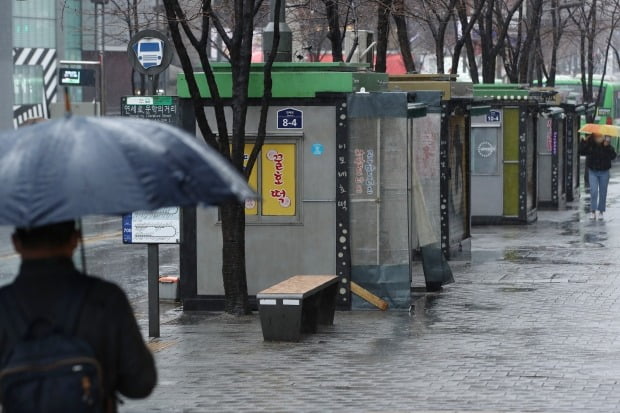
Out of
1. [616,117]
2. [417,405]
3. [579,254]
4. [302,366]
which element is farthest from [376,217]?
[616,117]

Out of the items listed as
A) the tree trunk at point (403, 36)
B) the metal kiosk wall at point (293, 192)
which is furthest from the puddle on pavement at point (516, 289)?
the tree trunk at point (403, 36)

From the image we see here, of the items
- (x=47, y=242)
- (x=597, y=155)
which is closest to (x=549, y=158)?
(x=597, y=155)

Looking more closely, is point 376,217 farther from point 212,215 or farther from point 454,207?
point 454,207

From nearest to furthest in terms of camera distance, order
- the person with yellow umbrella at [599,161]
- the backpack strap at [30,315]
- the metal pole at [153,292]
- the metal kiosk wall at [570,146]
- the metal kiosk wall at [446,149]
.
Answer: the backpack strap at [30,315] < the metal pole at [153,292] < the metal kiosk wall at [446,149] < the person with yellow umbrella at [599,161] < the metal kiosk wall at [570,146]

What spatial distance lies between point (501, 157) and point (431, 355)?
13879 mm

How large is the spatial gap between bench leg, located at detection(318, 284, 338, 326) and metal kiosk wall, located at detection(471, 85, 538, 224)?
12.1 metres

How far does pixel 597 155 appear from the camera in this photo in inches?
1029

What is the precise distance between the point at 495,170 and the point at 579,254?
498cm

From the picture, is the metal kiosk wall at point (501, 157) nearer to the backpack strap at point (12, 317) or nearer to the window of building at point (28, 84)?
the backpack strap at point (12, 317)

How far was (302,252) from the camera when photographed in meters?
13.4

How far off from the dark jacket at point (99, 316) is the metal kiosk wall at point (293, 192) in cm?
877

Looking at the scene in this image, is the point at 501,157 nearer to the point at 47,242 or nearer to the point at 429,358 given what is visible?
the point at 429,358

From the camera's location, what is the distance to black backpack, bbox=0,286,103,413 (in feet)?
13.6

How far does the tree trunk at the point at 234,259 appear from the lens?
12.9 m
